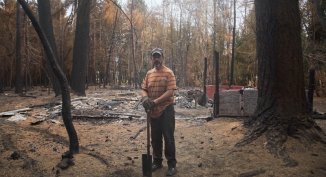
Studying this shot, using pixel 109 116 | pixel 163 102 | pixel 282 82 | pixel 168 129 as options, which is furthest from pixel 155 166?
pixel 109 116

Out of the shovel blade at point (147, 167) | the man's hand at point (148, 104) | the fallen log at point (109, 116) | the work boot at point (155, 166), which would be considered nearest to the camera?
the shovel blade at point (147, 167)

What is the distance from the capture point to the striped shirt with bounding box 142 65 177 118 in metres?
6.35

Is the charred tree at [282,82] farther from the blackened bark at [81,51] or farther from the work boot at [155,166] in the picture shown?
the blackened bark at [81,51]

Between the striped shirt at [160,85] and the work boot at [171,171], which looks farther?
→ the striped shirt at [160,85]

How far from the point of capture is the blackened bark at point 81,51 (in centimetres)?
1712

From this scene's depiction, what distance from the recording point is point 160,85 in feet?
21.0

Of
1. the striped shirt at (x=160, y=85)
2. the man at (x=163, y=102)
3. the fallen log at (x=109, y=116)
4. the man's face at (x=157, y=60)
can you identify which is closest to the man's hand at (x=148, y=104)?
the man at (x=163, y=102)

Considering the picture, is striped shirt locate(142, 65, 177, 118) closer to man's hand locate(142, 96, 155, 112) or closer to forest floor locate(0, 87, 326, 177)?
man's hand locate(142, 96, 155, 112)

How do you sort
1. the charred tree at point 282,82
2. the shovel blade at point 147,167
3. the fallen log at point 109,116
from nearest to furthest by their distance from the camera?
the shovel blade at point 147,167, the charred tree at point 282,82, the fallen log at point 109,116

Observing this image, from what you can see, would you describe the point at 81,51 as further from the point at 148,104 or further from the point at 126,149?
the point at 148,104

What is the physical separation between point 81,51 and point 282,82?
12.0 meters

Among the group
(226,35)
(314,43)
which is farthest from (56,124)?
(226,35)

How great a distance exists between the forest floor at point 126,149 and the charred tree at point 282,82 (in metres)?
0.28

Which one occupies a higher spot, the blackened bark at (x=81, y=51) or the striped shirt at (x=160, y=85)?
the blackened bark at (x=81, y=51)
